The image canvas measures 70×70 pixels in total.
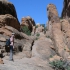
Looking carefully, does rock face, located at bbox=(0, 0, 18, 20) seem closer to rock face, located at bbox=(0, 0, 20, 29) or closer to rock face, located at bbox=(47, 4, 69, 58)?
rock face, located at bbox=(0, 0, 20, 29)

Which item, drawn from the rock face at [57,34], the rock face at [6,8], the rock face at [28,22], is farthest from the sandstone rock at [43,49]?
the rock face at [28,22]

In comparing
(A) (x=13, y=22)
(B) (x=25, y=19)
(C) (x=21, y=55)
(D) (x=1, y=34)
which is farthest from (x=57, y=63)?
(B) (x=25, y=19)

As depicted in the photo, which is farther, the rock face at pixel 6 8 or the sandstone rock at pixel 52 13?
the sandstone rock at pixel 52 13

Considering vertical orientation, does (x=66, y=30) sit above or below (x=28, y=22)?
below

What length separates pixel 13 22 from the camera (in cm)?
2033

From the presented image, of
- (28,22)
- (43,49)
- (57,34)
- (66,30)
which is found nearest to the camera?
(43,49)

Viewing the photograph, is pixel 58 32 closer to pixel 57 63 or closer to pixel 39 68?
pixel 57 63

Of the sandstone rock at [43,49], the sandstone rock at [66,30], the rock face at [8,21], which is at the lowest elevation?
the sandstone rock at [43,49]

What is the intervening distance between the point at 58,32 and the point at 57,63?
17.2ft

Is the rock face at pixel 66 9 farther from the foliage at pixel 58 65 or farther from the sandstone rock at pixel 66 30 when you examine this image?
the foliage at pixel 58 65

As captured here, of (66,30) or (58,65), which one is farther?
(66,30)

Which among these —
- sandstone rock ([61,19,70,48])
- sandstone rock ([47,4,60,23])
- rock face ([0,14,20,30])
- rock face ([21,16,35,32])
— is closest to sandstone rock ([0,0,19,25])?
rock face ([0,14,20,30])

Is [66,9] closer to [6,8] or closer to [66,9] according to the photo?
[66,9]

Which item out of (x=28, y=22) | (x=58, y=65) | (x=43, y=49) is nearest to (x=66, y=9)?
(x=43, y=49)
